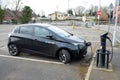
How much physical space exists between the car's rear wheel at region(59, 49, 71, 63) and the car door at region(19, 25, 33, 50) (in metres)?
1.52

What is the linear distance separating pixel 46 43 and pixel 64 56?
3.19ft

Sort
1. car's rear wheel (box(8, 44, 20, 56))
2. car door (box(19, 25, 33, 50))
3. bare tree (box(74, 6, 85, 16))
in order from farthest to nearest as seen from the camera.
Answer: bare tree (box(74, 6, 85, 16)) < car's rear wheel (box(8, 44, 20, 56)) < car door (box(19, 25, 33, 50))

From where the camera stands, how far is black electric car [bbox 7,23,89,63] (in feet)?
24.8

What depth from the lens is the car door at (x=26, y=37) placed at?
8.44m

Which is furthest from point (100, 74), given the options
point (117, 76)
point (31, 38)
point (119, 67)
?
point (31, 38)

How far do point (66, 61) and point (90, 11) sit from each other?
9642 centimetres

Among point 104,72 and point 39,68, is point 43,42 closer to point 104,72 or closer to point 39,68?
point 39,68

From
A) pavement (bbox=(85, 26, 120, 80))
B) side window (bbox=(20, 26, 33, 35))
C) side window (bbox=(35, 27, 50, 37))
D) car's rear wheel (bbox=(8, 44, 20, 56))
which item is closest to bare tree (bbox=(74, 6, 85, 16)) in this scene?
side window (bbox=(20, 26, 33, 35))

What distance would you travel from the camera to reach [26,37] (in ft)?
27.9

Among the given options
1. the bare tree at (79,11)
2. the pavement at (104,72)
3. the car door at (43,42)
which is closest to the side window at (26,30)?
the car door at (43,42)

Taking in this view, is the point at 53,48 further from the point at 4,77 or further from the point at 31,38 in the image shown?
the point at 4,77

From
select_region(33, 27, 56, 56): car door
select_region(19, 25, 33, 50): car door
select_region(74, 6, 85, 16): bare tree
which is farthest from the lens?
select_region(74, 6, 85, 16): bare tree

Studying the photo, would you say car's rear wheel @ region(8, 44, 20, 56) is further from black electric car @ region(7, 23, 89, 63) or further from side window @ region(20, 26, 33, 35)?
side window @ region(20, 26, 33, 35)

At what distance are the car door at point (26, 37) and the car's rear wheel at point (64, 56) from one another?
59.7 inches
